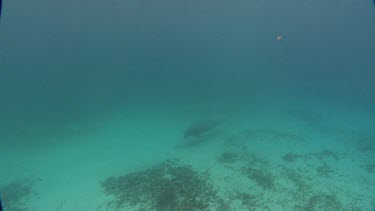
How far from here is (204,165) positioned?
76.9ft

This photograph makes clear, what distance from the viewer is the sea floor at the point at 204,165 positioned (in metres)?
18.5

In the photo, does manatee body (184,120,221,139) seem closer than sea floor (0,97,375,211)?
No

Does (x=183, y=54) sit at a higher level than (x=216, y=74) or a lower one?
higher

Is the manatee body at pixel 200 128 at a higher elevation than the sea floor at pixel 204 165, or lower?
higher

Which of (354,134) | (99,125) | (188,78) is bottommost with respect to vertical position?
(354,134)

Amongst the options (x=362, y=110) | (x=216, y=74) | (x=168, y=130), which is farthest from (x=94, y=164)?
(x=216, y=74)

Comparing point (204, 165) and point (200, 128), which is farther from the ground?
point (200, 128)

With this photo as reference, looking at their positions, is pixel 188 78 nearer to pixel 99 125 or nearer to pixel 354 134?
pixel 99 125

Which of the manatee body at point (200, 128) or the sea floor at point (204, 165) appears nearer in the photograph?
the sea floor at point (204, 165)

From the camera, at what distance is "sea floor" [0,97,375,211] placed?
60.8 feet

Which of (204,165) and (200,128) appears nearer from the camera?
(204,165)

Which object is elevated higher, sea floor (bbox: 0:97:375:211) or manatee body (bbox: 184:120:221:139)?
manatee body (bbox: 184:120:221:139)

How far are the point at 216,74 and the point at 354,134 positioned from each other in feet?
166

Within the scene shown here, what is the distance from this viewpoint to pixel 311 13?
179m
